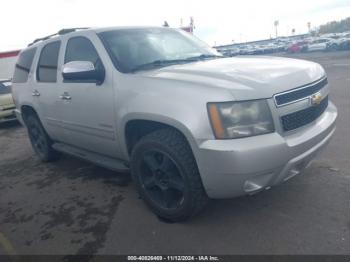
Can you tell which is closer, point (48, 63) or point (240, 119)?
point (240, 119)

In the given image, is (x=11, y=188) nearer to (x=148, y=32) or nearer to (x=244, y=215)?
(x=148, y=32)

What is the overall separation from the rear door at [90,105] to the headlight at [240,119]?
1297mm

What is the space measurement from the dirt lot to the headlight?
953mm

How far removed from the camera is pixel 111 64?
3506 millimetres

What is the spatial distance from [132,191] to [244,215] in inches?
57.3

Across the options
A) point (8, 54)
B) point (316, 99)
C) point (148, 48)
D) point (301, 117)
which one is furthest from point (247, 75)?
point (8, 54)

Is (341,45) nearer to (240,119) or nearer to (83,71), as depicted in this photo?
(83,71)

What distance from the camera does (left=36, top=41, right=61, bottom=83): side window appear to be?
14.8 ft

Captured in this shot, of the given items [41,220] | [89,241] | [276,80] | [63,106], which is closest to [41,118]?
[63,106]

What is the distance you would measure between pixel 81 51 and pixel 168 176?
1933 mm

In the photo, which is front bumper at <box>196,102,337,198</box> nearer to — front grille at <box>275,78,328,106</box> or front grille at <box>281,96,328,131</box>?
front grille at <box>281,96,328,131</box>

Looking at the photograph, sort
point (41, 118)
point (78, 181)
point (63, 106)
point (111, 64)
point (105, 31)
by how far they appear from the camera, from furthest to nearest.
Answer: point (41, 118) → point (78, 181) → point (63, 106) → point (105, 31) → point (111, 64)

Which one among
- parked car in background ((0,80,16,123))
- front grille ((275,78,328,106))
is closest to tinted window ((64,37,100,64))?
front grille ((275,78,328,106))

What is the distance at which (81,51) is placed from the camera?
400cm
